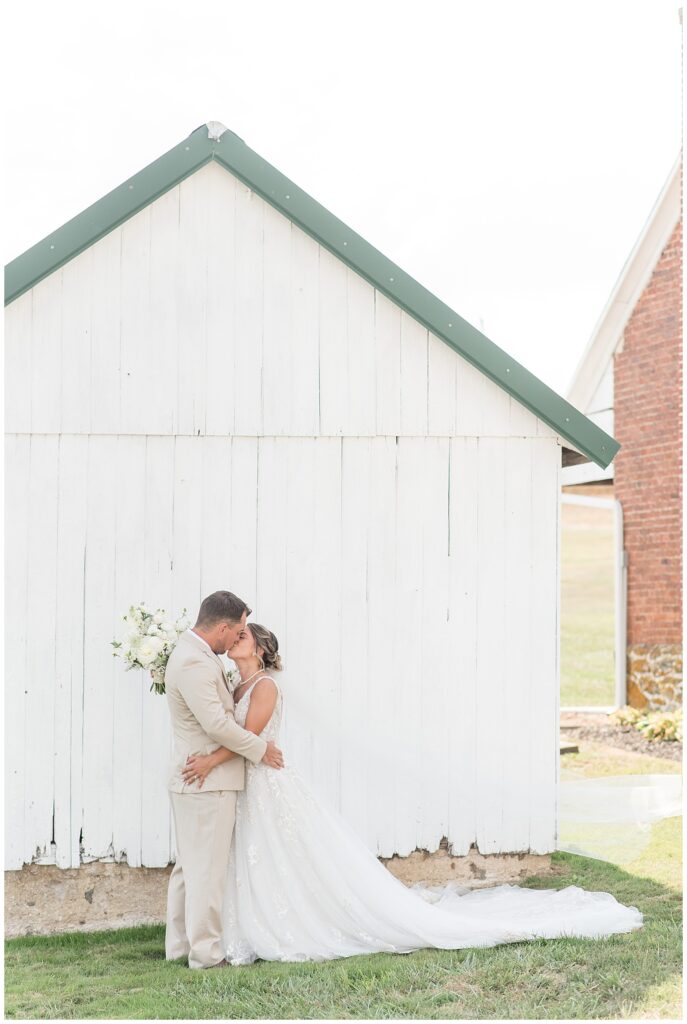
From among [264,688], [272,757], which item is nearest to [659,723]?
[272,757]

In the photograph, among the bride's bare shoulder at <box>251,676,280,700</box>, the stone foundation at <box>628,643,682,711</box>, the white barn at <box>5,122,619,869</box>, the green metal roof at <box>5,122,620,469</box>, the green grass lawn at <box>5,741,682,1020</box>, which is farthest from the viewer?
the stone foundation at <box>628,643,682,711</box>

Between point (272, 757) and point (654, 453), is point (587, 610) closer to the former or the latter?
point (654, 453)

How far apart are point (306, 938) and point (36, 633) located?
2446 millimetres

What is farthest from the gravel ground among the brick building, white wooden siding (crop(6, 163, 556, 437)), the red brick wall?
white wooden siding (crop(6, 163, 556, 437))

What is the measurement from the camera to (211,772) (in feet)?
18.6

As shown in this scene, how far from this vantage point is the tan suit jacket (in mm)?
5496

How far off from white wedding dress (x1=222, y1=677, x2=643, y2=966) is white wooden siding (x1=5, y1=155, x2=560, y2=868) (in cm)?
78

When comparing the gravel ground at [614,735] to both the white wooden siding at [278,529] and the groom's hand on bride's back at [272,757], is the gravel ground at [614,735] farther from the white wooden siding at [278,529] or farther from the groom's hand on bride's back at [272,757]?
the groom's hand on bride's back at [272,757]

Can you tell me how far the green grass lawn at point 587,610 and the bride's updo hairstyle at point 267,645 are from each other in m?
16.4

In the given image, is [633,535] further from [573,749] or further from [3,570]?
[3,570]

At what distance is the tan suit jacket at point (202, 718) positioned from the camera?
5496mm

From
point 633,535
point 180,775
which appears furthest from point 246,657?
point 633,535

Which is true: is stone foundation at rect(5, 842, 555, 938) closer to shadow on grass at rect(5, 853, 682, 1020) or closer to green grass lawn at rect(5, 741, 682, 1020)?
green grass lawn at rect(5, 741, 682, 1020)

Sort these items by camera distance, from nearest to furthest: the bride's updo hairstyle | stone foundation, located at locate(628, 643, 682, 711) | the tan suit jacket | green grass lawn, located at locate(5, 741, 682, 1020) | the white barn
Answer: green grass lawn, located at locate(5, 741, 682, 1020)
the tan suit jacket
the bride's updo hairstyle
the white barn
stone foundation, located at locate(628, 643, 682, 711)
